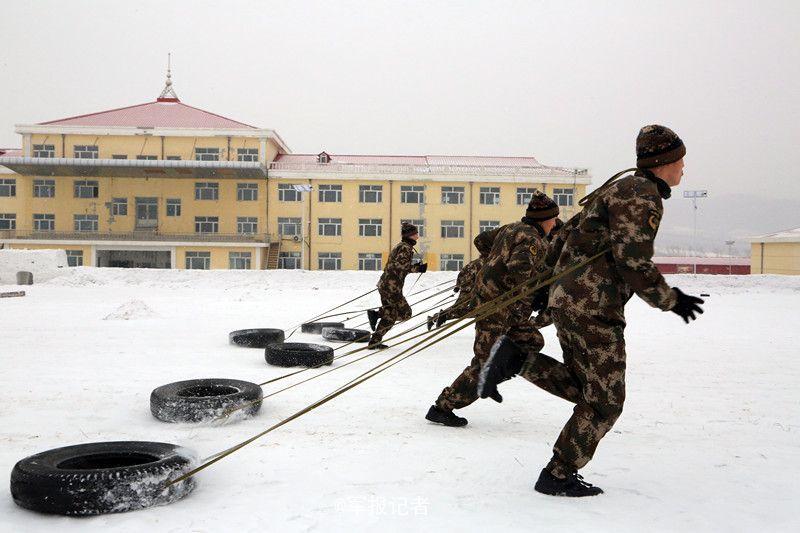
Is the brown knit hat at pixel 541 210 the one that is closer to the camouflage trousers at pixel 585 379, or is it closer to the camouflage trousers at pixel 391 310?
the camouflage trousers at pixel 585 379

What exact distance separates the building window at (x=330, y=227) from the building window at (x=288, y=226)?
1.47 m

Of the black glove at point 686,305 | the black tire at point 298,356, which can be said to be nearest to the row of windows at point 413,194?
the black tire at point 298,356

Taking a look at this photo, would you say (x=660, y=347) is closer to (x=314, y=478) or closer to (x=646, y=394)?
(x=646, y=394)

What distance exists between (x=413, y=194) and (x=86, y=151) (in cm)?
2290

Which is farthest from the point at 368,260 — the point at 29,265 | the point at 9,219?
the point at 9,219

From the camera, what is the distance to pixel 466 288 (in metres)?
8.09

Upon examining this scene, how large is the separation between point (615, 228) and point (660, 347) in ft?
25.4

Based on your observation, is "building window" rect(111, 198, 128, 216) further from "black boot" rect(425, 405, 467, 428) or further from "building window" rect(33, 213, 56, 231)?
"black boot" rect(425, 405, 467, 428)

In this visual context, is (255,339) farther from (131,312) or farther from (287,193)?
(287,193)

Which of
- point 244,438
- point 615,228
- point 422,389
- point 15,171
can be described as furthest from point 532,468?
point 15,171

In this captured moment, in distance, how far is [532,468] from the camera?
3994mm

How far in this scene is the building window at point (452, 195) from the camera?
42.6 m

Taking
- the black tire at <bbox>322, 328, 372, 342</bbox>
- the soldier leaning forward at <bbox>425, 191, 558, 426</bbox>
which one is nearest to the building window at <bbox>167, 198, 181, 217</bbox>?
the black tire at <bbox>322, 328, 372, 342</bbox>

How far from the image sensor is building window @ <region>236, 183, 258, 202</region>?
1673 inches
